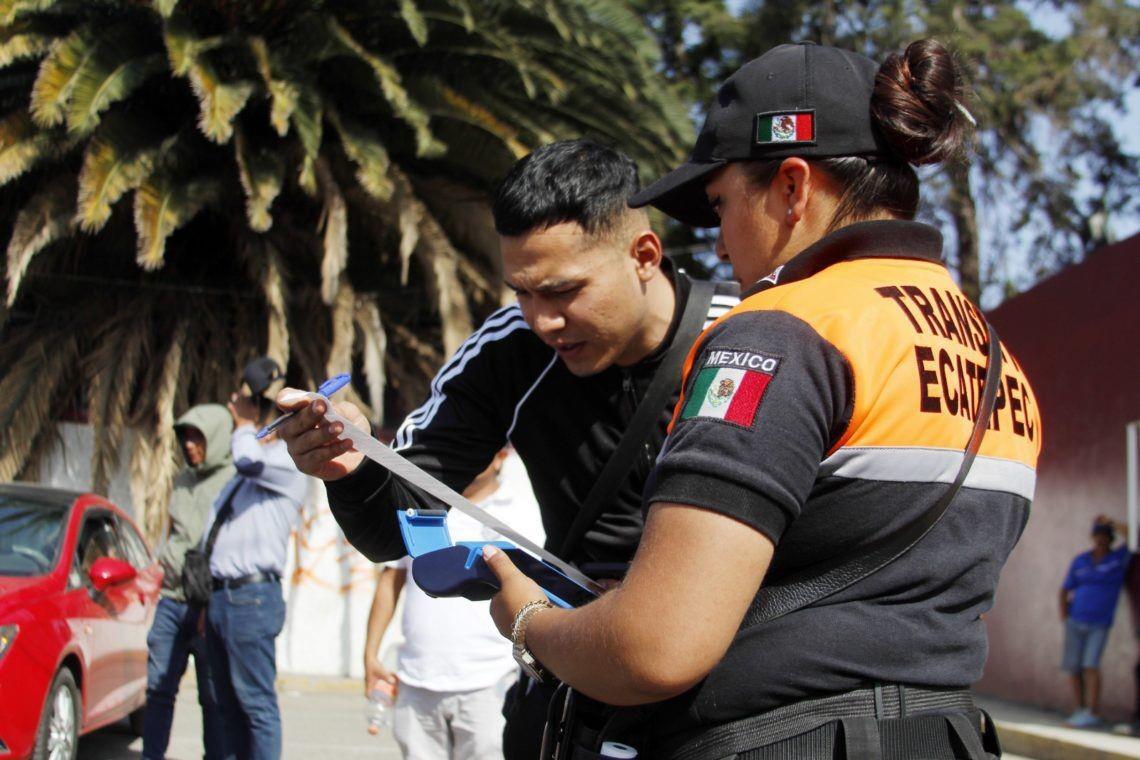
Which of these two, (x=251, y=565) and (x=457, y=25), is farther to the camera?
(x=457, y=25)

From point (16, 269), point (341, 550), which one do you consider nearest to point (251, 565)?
point (16, 269)

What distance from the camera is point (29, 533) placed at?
6.93m

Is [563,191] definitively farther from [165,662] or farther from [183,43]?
[183,43]

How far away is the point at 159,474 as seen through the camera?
11.8 m

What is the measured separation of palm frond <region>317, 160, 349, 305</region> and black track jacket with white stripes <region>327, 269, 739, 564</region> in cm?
849

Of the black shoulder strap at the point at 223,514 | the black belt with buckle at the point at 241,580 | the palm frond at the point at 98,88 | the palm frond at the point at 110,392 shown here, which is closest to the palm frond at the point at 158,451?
the palm frond at the point at 110,392

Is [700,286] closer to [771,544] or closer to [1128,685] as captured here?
[771,544]

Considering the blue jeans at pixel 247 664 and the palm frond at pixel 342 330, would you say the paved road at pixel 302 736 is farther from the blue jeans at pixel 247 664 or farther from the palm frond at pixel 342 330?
the palm frond at pixel 342 330

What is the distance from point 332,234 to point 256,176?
834mm

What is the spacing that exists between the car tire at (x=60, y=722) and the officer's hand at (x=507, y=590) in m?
4.75

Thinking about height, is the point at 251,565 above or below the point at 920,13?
below

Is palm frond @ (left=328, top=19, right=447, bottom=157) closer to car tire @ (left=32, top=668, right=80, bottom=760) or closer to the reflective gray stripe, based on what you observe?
car tire @ (left=32, top=668, right=80, bottom=760)

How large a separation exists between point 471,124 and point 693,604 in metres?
10.7

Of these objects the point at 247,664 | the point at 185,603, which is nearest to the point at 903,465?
the point at 247,664
